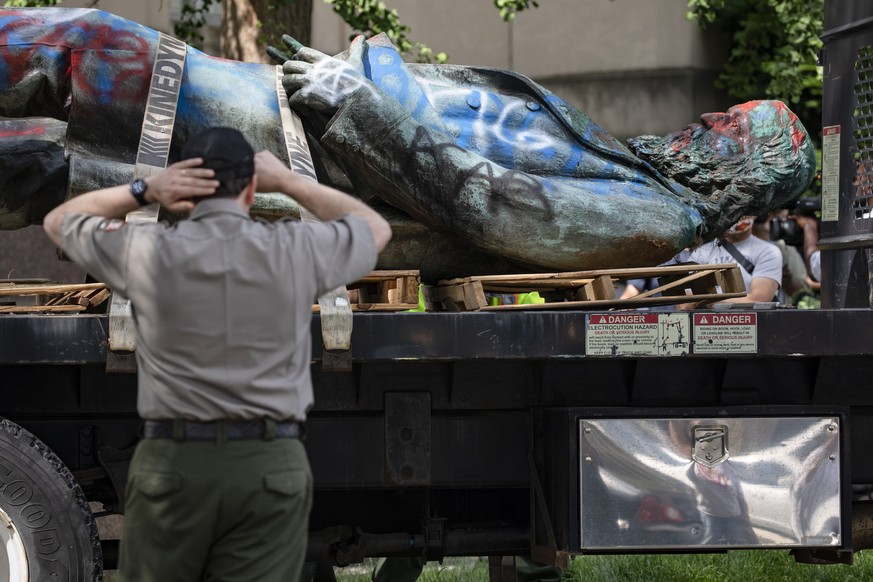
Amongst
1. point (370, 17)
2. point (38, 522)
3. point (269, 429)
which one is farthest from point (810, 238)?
point (269, 429)

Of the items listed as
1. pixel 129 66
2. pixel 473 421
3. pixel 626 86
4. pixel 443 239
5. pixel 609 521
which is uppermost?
pixel 626 86

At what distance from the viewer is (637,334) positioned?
4.09 meters

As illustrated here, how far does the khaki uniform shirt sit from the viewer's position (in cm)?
303

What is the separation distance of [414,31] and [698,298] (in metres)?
11.9

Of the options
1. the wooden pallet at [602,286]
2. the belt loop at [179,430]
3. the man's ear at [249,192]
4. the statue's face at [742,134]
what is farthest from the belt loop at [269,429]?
the statue's face at [742,134]

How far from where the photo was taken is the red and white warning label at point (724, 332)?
4.10 metres

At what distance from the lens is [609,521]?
13.8 feet

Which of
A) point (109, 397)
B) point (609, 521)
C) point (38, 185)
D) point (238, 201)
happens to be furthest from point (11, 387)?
point (609, 521)

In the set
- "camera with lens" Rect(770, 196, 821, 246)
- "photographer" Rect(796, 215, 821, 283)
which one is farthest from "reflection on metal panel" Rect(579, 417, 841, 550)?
"camera with lens" Rect(770, 196, 821, 246)

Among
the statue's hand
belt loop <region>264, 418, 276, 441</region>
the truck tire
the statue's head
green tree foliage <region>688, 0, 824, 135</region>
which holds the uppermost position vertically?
green tree foliage <region>688, 0, 824, 135</region>

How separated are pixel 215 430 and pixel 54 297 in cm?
174

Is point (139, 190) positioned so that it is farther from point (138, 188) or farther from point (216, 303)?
point (216, 303)

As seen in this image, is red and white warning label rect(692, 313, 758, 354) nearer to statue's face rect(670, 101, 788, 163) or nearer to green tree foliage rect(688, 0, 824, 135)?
statue's face rect(670, 101, 788, 163)

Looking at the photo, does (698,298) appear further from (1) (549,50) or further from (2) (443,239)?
(1) (549,50)
